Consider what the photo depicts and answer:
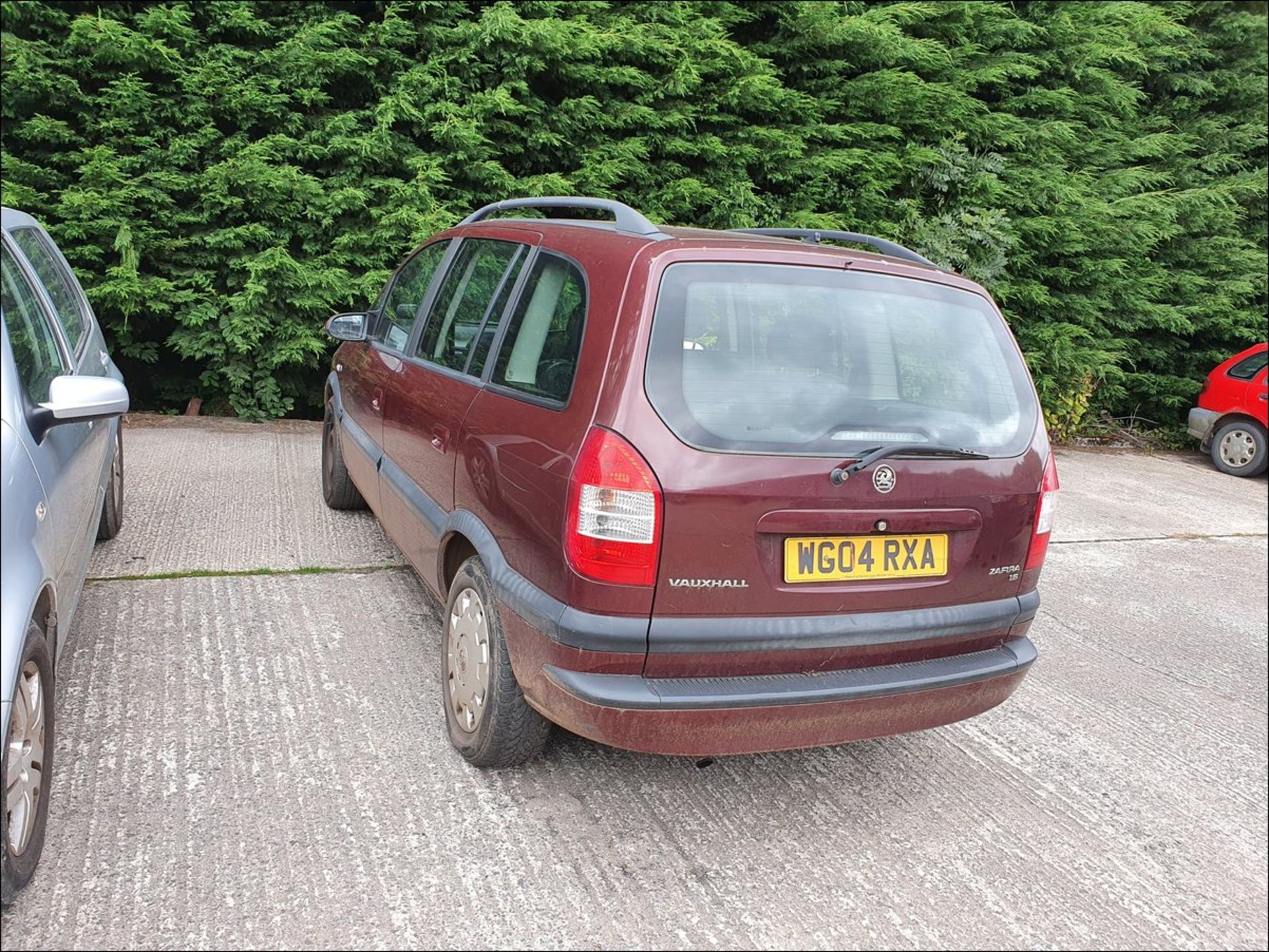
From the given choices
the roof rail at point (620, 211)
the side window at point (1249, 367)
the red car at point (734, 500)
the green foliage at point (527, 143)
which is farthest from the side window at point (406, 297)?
the side window at point (1249, 367)

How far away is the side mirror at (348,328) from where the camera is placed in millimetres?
4520

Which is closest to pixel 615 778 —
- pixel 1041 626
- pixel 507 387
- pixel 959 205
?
pixel 507 387

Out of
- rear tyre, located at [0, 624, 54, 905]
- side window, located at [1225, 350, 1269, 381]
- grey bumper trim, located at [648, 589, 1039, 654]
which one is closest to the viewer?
rear tyre, located at [0, 624, 54, 905]

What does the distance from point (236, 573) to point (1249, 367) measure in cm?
999

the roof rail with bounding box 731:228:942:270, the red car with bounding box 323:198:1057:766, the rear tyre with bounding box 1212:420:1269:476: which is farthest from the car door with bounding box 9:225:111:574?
the rear tyre with bounding box 1212:420:1269:476

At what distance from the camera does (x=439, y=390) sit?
346 cm

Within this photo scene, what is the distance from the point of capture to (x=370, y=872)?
2463 millimetres

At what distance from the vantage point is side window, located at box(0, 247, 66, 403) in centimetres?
267

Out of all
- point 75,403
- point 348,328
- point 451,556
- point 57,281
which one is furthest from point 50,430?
point 348,328

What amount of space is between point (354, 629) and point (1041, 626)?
3.23 metres

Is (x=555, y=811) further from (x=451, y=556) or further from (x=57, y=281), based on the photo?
(x=57, y=281)

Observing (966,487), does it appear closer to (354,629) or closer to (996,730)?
(996,730)

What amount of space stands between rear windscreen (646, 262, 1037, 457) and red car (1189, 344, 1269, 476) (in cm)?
828

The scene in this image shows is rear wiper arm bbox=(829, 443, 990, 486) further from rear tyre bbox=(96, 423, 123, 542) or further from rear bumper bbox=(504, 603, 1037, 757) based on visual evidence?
rear tyre bbox=(96, 423, 123, 542)
